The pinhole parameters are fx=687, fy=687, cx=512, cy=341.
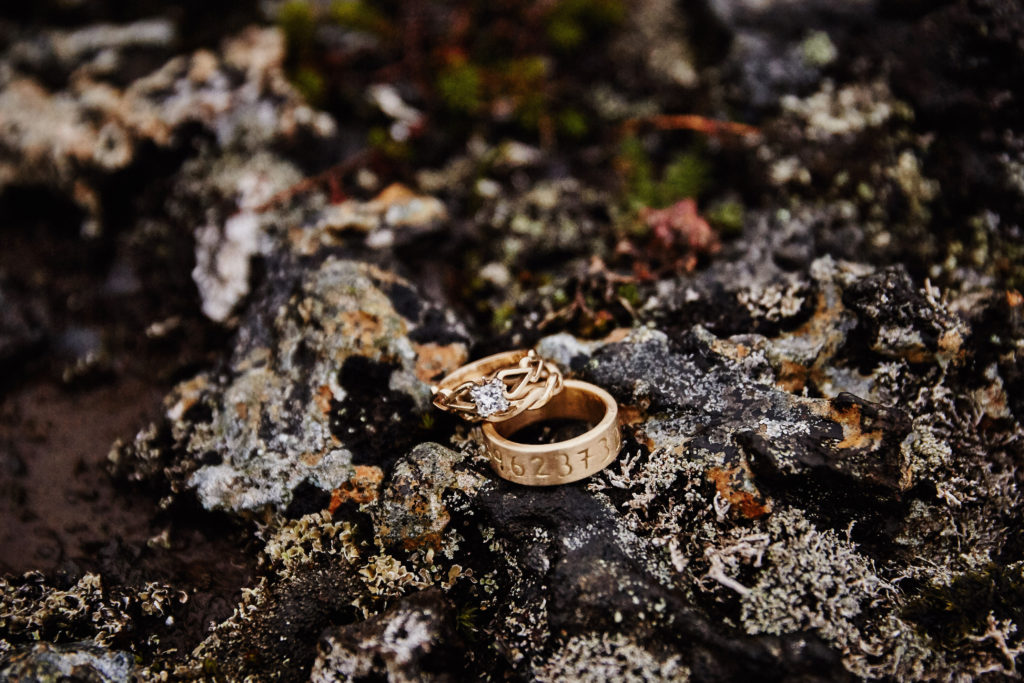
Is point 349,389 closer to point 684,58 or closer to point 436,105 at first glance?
point 436,105

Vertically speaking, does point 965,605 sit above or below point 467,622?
above

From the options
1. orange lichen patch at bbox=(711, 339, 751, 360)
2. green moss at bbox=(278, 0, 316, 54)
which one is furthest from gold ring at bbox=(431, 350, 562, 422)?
green moss at bbox=(278, 0, 316, 54)

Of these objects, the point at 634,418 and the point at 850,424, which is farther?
the point at 634,418

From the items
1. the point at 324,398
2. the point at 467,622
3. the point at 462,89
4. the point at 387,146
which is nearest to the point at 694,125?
the point at 462,89

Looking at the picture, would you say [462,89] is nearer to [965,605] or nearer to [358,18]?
[358,18]

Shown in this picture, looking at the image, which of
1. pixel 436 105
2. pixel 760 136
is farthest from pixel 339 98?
pixel 760 136

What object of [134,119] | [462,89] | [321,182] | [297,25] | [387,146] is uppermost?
[297,25]

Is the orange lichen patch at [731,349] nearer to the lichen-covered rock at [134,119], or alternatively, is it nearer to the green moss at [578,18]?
the green moss at [578,18]
